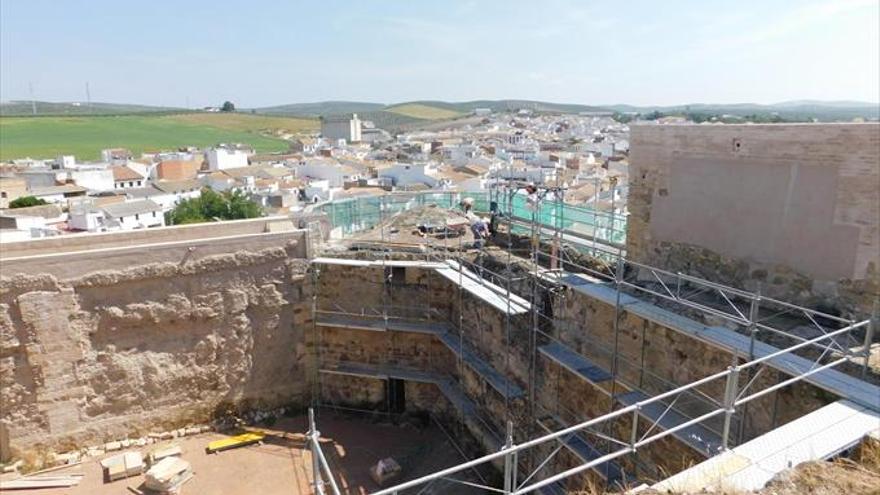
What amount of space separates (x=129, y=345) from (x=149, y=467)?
2613mm

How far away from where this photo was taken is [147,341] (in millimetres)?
12797

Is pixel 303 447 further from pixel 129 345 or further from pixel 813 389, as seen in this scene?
pixel 813 389

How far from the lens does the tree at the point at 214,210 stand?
94.9ft

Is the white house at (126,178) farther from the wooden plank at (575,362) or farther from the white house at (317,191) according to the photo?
the wooden plank at (575,362)

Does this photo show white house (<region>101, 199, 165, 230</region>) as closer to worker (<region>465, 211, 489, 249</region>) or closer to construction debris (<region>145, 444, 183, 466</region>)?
construction debris (<region>145, 444, 183, 466</region>)

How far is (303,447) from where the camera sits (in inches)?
504

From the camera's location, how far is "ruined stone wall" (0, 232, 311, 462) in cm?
1183

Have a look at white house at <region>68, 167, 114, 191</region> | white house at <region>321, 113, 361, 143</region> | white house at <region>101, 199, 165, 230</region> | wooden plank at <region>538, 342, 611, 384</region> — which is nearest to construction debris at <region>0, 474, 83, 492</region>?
wooden plank at <region>538, 342, 611, 384</region>

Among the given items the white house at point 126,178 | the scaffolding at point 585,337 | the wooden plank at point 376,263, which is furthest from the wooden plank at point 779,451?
the white house at point 126,178

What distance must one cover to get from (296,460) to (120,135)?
4522 inches

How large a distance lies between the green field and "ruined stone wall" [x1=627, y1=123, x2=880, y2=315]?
86.4 m

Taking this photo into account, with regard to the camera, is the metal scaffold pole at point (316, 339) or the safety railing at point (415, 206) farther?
the safety railing at point (415, 206)

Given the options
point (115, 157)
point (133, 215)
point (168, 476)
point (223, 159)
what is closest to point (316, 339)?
point (168, 476)

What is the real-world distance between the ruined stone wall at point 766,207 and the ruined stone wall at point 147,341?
26.9ft
